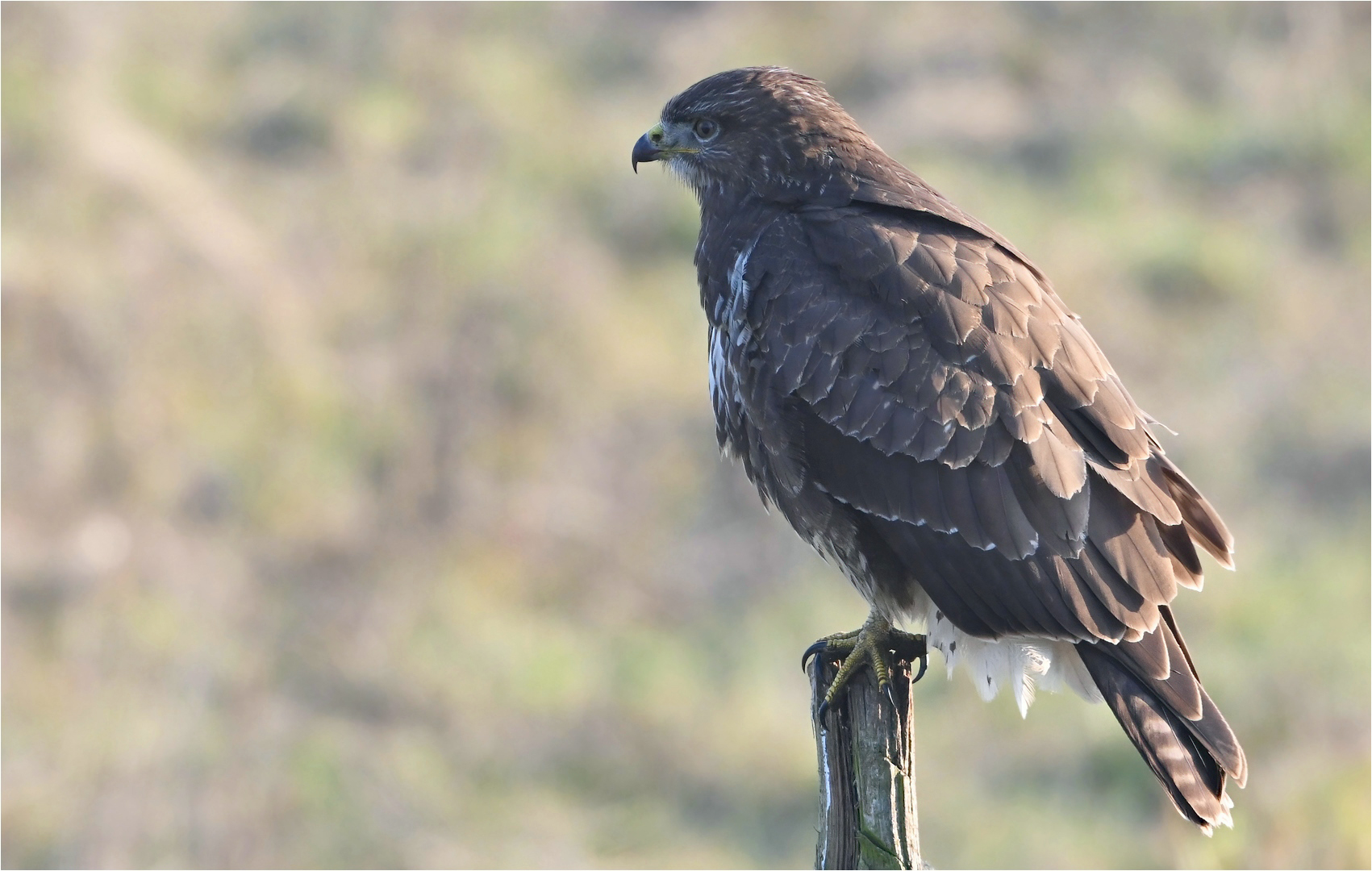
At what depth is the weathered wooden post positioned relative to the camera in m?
3.49

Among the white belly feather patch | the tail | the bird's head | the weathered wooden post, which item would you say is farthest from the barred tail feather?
the bird's head

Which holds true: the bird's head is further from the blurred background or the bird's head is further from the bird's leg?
the blurred background

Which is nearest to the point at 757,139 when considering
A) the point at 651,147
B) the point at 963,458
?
the point at 651,147

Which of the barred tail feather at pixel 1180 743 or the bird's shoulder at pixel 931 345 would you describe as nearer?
the barred tail feather at pixel 1180 743

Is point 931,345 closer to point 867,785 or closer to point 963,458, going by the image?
point 963,458

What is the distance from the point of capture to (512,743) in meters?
8.16

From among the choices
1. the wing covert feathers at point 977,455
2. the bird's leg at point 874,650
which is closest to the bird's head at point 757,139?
the wing covert feathers at point 977,455

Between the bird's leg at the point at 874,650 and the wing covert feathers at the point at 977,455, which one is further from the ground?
the wing covert feathers at the point at 977,455

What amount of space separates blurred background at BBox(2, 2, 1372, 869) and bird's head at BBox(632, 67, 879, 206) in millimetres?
3204

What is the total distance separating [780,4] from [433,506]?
695 cm

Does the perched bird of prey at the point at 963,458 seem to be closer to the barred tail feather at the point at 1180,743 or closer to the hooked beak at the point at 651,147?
the barred tail feather at the point at 1180,743

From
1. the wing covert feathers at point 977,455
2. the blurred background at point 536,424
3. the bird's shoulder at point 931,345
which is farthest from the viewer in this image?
the blurred background at point 536,424

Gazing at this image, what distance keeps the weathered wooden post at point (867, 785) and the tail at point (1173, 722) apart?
0.55 metres

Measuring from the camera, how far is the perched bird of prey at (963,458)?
3.73m
